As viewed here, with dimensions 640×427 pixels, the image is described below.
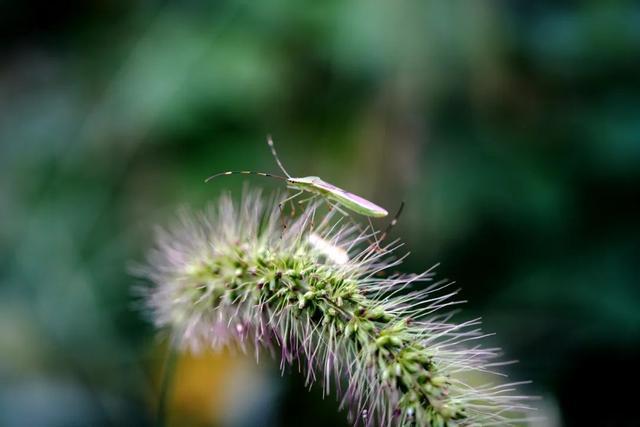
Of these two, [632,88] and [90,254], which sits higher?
[632,88]

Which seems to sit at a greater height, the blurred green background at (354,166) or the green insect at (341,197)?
the blurred green background at (354,166)

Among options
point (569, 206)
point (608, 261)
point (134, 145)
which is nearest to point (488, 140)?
point (569, 206)

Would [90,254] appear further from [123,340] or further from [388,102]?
[388,102]

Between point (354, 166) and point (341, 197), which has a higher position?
point (354, 166)

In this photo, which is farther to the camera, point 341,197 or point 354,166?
point 354,166

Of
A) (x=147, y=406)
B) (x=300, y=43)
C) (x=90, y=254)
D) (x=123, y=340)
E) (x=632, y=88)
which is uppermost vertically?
(x=632, y=88)

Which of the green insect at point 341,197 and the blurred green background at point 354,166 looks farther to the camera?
the blurred green background at point 354,166

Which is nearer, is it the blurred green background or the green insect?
the green insect

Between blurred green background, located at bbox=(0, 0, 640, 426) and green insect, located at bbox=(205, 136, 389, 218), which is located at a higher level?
blurred green background, located at bbox=(0, 0, 640, 426)
